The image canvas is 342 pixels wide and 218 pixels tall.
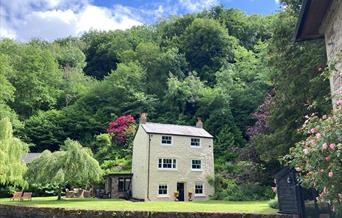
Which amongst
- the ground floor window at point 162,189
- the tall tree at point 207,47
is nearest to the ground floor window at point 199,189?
the ground floor window at point 162,189

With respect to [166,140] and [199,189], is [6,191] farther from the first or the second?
[199,189]

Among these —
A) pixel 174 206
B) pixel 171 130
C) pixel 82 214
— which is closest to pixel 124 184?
pixel 171 130

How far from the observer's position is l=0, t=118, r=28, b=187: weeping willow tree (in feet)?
91.1

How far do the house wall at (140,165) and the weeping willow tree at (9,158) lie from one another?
32.8ft

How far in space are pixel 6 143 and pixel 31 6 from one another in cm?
1360

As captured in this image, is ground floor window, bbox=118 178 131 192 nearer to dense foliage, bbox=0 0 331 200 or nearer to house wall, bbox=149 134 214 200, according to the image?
house wall, bbox=149 134 214 200

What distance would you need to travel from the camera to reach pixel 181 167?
33.4 metres

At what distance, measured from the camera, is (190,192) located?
32625 millimetres

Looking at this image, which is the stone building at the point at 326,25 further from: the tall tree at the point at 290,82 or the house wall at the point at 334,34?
the tall tree at the point at 290,82

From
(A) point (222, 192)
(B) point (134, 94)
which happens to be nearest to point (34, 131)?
(B) point (134, 94)

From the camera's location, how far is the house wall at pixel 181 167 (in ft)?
105

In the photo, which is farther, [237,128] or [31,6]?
[237,128]

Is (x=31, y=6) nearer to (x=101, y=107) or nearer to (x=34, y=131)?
(x=34, y=131)

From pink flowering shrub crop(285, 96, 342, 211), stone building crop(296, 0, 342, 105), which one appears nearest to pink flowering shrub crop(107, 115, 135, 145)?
stone building crop(296, 0, 342, 105)
